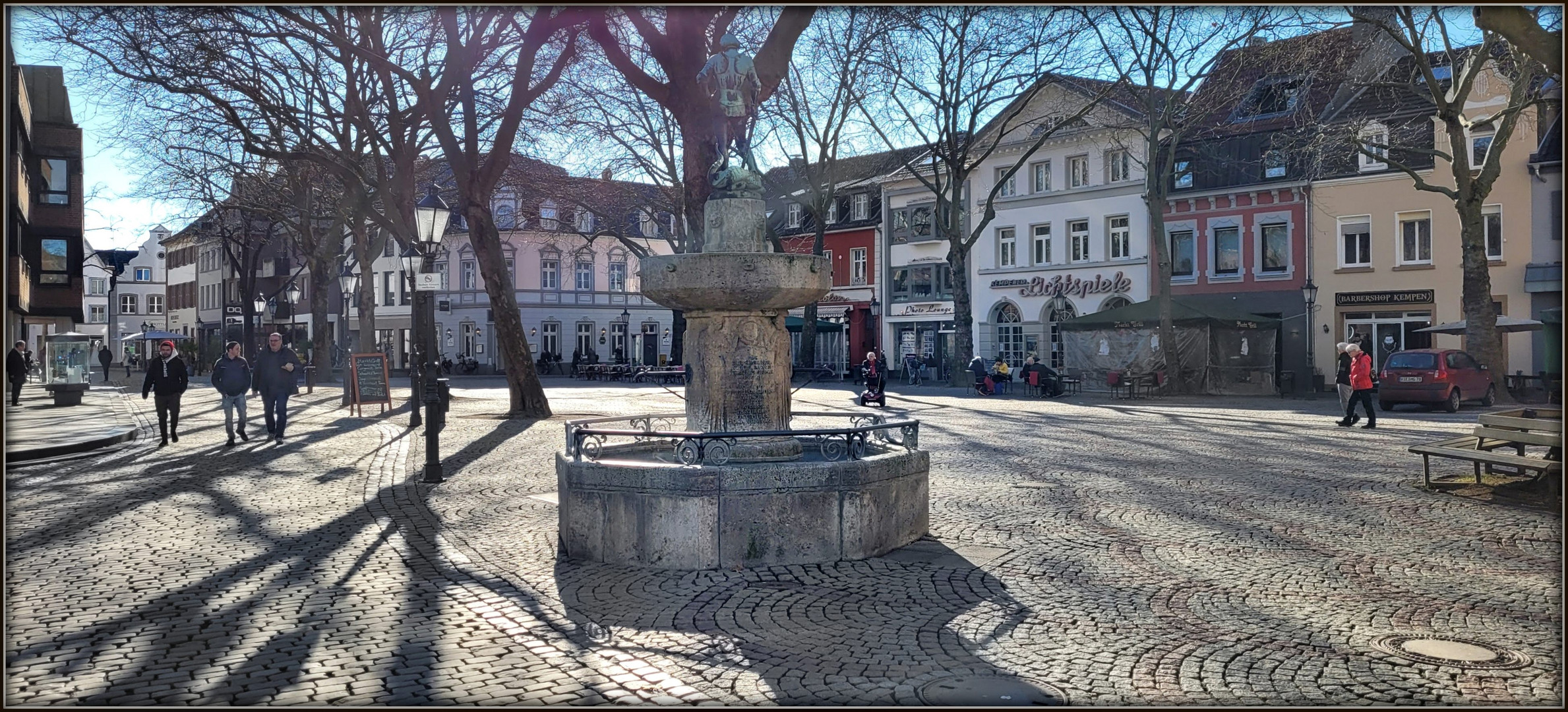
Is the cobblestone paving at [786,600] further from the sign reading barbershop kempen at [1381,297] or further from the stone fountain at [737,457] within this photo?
the sign reading barbershop kempen at [1381,297]

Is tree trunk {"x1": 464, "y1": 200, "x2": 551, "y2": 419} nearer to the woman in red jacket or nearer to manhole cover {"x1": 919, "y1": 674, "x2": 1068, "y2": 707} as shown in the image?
the woman in red jacket

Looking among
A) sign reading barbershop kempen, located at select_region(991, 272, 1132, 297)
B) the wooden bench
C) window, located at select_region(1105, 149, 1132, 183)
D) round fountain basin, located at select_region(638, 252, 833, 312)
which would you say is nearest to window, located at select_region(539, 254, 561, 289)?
sign reading barbershop kempen, located at select_region(991, 272, 1132, 297)

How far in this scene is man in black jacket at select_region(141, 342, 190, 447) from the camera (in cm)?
1864

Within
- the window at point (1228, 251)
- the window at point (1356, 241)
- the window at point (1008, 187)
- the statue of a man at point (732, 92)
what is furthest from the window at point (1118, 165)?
the statue of a man at point (732, 92)

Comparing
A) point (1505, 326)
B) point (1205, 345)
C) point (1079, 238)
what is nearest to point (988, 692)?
point (1505, 326)

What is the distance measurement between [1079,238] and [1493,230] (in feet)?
48.6

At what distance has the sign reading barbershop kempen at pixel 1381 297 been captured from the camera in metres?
36.5

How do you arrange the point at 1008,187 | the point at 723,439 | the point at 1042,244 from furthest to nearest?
the point at 1008,187 < the point at 1042,244 < the point at 723,439

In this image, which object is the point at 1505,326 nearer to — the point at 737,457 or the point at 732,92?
the point at 732,92

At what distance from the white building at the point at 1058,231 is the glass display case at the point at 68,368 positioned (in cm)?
3129

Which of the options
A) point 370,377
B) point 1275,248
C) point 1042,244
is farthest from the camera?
point 1042,244

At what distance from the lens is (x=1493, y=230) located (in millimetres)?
34531

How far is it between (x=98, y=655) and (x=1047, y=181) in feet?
146

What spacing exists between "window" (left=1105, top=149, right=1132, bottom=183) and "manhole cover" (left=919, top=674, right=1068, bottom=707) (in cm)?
4106
